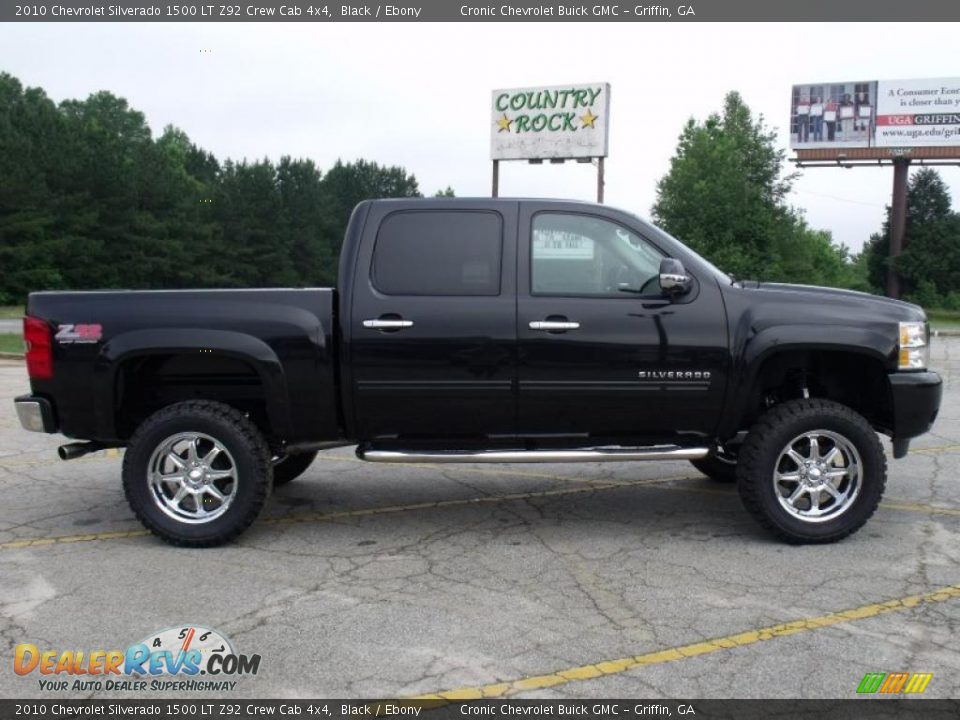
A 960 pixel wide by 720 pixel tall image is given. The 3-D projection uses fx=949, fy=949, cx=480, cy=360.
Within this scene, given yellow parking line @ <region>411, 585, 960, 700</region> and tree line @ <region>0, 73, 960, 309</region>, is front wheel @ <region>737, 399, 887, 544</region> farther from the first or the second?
tree line @ <region>0, 73, 960, 309</region>

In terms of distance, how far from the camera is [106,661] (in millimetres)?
3789

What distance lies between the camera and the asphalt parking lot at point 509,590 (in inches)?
144

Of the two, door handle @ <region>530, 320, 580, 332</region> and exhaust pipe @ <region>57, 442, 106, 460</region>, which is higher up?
door handle @ <region>530, 320, 580, 332</region>

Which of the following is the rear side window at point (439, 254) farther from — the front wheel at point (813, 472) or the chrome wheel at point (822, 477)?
the chrome wheel at point (822, 477)

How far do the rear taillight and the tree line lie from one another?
46.0 meters

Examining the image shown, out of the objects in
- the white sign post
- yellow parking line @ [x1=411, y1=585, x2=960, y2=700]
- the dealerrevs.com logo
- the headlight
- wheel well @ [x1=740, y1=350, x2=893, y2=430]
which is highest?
the white sign post

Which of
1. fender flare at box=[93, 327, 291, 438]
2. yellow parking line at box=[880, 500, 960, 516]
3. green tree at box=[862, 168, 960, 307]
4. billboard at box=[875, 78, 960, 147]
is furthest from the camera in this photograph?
green tree at box=[862, 168, 960, 307]

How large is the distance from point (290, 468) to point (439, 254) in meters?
2.42

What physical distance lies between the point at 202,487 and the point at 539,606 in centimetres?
218

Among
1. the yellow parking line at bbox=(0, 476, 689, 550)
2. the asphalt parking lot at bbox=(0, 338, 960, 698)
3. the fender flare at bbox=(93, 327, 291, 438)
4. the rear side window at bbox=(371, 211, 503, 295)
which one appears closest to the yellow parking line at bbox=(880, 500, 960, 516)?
the asphalt parking lot at bbox=(0, 338, 960, 698)

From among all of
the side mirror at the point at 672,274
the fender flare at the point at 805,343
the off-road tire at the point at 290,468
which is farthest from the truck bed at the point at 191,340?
the fender flare at the point at 805,343

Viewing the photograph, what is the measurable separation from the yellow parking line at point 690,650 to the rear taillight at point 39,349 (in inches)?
126

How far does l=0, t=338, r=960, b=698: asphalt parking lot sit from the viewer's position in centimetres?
366

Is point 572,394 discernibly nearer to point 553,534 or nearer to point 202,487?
point 553,534
